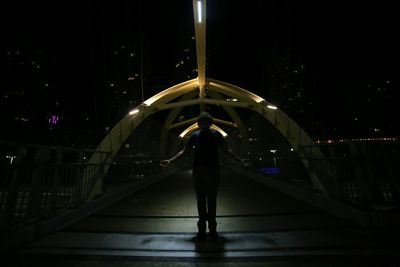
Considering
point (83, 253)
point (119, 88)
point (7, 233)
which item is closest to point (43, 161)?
point (7, 233)

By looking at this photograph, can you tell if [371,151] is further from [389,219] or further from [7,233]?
[7,233]

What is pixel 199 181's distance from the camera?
231 inches

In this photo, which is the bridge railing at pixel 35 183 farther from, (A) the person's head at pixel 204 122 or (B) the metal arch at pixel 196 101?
(B) the metal arch at pixel 196 101

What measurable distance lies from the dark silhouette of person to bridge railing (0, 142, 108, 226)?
7.74ft

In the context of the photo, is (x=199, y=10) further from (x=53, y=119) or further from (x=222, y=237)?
(x=53, y=119)

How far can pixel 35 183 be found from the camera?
6.31 metres

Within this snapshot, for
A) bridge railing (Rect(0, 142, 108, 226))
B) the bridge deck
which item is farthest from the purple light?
the bridge deck

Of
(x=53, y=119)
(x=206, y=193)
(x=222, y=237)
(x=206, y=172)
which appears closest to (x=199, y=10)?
(x=206, y=172)

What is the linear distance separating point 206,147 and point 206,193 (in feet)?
2.22

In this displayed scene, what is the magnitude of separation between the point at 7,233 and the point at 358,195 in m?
5.64

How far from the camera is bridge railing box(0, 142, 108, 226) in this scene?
5570mm

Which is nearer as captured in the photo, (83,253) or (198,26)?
(83,253)

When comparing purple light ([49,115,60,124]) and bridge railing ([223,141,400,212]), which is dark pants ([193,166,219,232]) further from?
purple light ([49,115,60,124])

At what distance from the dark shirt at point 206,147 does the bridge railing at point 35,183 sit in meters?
2.41
